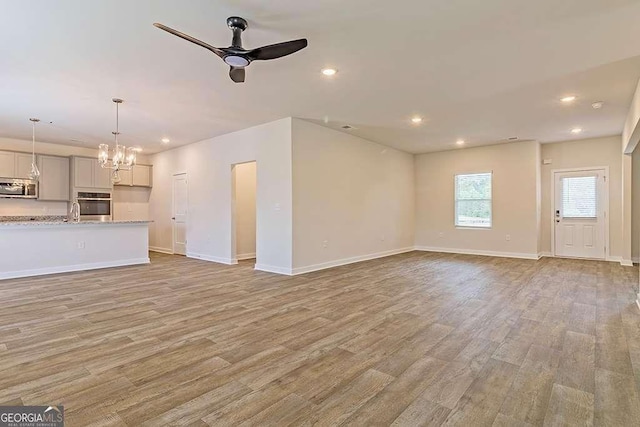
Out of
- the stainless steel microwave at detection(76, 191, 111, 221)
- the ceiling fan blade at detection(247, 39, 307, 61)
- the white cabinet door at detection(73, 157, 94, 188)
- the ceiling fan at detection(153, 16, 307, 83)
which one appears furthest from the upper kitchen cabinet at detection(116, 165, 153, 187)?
the ceiling fan blade at detection(247, 39, 307, 61)

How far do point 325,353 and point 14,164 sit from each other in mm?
8329

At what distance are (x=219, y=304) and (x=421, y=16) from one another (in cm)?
363

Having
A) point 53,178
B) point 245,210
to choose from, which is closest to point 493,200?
point 245,210

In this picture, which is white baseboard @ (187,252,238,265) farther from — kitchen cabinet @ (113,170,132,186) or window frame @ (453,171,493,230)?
window frame @ (453,171,493,230)

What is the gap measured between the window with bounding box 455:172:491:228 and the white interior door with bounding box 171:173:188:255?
278 inches

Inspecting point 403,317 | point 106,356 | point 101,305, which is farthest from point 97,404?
point 403,317

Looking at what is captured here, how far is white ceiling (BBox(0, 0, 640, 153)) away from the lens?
2672mm

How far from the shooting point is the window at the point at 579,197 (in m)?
7.33

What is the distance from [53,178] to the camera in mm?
7613

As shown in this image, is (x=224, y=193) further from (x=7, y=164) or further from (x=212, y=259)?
(x=7, y=164)

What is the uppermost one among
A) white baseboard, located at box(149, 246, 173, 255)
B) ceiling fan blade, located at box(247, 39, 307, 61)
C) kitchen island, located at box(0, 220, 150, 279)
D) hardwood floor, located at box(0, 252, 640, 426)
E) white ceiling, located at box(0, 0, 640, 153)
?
white ceiling, located at box(0, 0, 640, 153)

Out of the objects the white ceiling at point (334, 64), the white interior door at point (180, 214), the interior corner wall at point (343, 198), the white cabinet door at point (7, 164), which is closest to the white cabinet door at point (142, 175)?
the white interior door at point (180, 214)

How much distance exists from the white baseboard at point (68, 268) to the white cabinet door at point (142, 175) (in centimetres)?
289

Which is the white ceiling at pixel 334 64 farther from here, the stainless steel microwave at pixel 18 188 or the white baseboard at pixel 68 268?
the white baseboard at pixel 68 268
